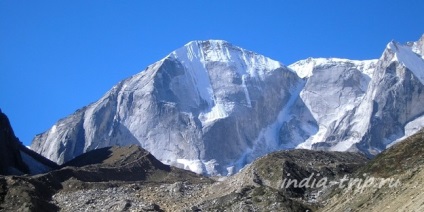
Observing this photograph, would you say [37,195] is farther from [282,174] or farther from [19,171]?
[19,171]

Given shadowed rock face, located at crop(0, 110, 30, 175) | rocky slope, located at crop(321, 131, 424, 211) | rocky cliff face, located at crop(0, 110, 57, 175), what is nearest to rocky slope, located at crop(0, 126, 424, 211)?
rocky slope, located at crop(321, 131, 424, 211)

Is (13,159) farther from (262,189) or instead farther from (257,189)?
(262,189)

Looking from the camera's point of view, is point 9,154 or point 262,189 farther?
point 9,154

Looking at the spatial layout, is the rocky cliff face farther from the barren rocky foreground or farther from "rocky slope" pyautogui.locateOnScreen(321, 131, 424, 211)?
"rocky slope" pyautogui.locateOnScreen(321, 131, 424, 211)

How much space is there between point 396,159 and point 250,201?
43.3 ft

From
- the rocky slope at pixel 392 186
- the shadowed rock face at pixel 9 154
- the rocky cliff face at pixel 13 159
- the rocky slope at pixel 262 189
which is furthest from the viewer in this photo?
the rocky cliff face at pixel 13 159

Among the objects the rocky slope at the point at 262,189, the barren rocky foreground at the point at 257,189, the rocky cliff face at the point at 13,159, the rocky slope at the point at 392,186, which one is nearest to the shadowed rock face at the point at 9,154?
the rocky cliff face at the point at 13,159

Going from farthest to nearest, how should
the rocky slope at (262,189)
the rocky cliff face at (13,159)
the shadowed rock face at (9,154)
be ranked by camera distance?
1. the rocky cliff face at (13,159)
2. the shadowed rock face at (9,154)
3. the rocky slope at (262,189)

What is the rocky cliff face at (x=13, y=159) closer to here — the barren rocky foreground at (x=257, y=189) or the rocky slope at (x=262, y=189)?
the barren rocky foreground at (x=257, y=189)

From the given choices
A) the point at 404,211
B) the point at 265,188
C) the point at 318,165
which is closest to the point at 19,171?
the point at 318,165

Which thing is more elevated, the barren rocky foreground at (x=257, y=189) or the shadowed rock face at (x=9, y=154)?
the shadowed rock face at (x=9, y=154)

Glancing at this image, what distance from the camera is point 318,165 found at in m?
89.7

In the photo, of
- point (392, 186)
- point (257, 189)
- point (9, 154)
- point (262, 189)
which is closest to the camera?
point (392, 186)

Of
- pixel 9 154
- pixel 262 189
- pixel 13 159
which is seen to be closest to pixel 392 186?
pixel 262 189
